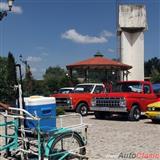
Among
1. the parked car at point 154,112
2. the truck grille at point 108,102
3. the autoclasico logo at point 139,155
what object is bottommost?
the autoclasico logo at point 139,155

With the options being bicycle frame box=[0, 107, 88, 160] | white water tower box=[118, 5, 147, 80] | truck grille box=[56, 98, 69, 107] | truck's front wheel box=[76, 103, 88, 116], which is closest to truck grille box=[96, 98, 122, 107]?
truck's front wheel box=[76, 103, 88, 116]

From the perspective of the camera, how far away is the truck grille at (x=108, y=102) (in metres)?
18.5

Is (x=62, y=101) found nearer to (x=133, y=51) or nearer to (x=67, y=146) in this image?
(x=67, y=146)

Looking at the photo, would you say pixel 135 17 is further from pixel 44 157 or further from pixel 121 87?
pixel 44 157

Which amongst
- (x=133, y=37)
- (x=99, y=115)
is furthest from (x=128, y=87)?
(x=133, y=37)

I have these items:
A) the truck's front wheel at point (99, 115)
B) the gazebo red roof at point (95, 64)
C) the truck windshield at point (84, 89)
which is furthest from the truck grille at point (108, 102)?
the gazebo red roof at point (95, 64)

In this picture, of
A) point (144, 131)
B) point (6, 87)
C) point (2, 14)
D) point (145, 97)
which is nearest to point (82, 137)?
point (144, 131)

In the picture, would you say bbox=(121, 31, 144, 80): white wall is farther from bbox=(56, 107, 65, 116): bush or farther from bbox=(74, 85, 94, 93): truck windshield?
bbox=(56, 107, 65, 116): bush

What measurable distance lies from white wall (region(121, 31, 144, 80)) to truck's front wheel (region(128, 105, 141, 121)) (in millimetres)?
29489

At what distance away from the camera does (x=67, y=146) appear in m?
8.26

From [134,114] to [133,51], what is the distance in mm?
30194

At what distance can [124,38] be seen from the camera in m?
47.9

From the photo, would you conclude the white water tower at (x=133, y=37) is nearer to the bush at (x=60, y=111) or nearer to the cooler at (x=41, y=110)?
the bush at (x=60, y=111)

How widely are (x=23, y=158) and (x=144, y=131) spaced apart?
673 cm
